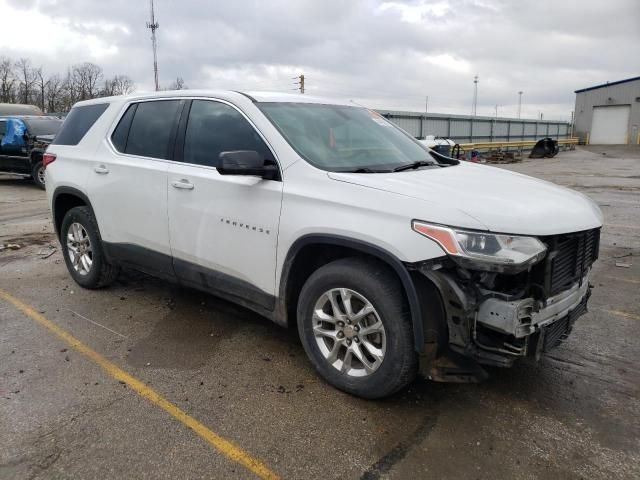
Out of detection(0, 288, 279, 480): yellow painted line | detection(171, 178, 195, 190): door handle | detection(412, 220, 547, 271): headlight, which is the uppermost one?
detection(171, 178, 195, 190): door handle

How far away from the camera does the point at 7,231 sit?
8.34m

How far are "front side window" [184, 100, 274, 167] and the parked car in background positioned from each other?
1118 cm

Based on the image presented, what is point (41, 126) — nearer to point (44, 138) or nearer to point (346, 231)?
point (44, 138)

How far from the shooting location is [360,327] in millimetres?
3055

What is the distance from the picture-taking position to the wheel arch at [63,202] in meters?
5.03

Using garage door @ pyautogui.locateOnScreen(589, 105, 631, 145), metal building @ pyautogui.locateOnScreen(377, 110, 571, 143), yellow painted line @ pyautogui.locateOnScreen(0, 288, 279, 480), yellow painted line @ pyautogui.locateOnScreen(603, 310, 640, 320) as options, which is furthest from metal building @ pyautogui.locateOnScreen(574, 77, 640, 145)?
yellow painted line @ pyautogui.locateOnScreen(0, 288, 279, 480)

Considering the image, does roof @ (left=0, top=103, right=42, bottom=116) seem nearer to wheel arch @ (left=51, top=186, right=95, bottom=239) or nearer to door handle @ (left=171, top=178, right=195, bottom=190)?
wheel arch @ (left=51, top=186, right=95, bottom=239)

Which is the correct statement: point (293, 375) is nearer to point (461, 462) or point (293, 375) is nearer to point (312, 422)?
point (312, 422)

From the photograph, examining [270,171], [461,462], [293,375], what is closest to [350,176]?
[270,171]

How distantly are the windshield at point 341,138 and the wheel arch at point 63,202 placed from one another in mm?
2465

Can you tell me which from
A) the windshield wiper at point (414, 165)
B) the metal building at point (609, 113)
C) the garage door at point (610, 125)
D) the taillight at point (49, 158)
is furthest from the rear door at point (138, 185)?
the garage door at point (610, 125)

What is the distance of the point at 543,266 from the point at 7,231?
8.42 m

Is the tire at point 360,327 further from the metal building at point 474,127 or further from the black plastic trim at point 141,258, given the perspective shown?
the metal building at point 474,127

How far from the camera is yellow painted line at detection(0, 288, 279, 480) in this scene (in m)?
2.61
